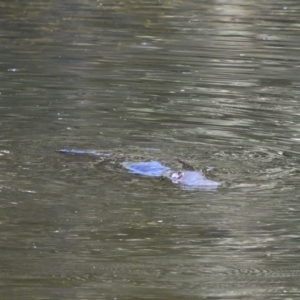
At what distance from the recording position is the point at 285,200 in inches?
229

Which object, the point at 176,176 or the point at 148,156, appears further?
the point at 148,156

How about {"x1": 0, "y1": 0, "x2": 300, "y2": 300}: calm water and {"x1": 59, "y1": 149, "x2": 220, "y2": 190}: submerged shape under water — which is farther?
{"x1": 59, "y1": 149, "x2": 220, "y2": 190}: submerged shape under water

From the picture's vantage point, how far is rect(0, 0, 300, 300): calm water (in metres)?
4.81

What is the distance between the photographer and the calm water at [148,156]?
4.81 metres

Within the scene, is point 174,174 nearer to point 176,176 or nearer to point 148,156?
point 176,176

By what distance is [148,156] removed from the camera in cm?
672

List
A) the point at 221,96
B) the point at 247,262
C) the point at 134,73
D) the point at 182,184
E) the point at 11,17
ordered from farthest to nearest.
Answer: the point at 11,17, the point at 134,73, the point at 221,96, the point at 182,184, the point at 247,262

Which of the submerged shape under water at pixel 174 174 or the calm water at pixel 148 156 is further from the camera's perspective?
the submerged shape under water at pixel 174 174

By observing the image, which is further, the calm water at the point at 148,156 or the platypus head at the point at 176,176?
the platypus head at the point at 176,176

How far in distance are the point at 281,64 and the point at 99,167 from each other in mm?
4502

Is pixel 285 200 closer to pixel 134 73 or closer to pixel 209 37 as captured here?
pixel 134 73

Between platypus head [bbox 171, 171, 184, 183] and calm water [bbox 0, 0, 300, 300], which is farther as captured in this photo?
platypus head [bbox 171, 171, 184, 183]

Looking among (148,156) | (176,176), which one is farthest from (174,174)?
(148,156)

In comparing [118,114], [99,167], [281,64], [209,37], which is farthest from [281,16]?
[99,167]
